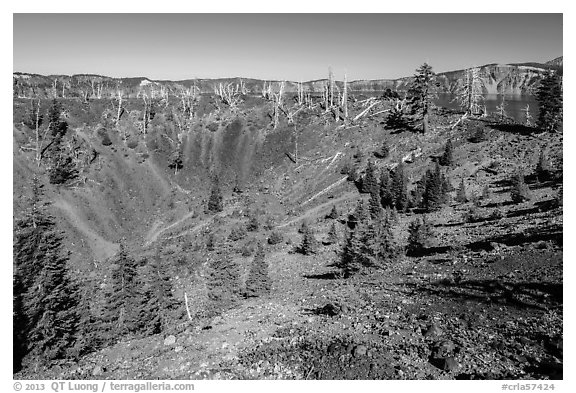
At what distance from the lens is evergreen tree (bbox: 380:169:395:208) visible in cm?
4228

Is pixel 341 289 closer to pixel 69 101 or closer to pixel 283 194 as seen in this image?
pixel 283 194

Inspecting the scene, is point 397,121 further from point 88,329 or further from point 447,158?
point 88,329

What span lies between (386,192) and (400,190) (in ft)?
6.17

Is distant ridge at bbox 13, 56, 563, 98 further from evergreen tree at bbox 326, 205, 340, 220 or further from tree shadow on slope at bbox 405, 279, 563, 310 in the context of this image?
evergreen tree at bbox 326, 205, 340, 220

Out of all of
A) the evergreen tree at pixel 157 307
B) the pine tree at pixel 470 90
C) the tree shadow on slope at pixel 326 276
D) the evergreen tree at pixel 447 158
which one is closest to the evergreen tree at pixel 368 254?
the tree shadow on slope at pixel 326 276

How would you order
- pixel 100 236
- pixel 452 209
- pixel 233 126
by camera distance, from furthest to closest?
pixel 233 126 → pixel 100 236 → pixel 452 209

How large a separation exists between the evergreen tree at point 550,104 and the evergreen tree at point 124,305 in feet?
162

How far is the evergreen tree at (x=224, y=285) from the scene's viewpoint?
25.5 meters

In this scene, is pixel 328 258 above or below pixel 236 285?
above

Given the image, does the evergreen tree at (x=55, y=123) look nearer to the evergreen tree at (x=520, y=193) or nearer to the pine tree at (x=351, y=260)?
the pine tree at (x=351, y=260)

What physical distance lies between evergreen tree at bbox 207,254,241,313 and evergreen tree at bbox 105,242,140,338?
17.1ft

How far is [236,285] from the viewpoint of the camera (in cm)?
2952
